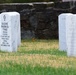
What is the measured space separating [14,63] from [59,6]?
10.2 m

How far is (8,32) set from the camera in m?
12.5

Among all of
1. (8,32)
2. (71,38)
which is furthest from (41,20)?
(71,38)

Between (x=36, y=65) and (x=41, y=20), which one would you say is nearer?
(x=36, y=65)

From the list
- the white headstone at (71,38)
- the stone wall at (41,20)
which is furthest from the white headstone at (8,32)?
the stone wall at (41,20)

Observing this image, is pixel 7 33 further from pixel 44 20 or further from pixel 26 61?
pixel 44 20

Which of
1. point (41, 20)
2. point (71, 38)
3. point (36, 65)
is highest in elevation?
point (71, 38)

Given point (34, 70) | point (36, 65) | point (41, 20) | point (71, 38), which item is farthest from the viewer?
point (41, 20)

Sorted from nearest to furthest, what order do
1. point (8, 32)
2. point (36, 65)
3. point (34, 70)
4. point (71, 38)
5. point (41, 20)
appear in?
point (34, 70) < point (36, 65) < point (71, 38) < point (8, 32) < point (41, 20)

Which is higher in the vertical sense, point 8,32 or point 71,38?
point 71,38

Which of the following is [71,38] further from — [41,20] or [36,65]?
[41,20]

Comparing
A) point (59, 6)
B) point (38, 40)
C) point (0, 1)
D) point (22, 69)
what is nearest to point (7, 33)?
point (22, 69)

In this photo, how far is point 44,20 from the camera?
19.5 meters

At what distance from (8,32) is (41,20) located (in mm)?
7102

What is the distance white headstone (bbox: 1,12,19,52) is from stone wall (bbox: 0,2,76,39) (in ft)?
21.5
